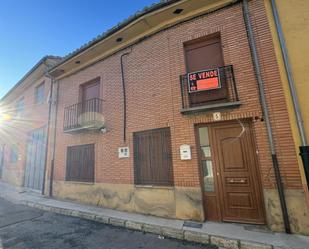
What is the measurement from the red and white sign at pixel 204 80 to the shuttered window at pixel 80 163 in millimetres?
4678

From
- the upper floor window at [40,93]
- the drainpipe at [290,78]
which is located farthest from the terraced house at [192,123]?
the upper floor window at [40,93]

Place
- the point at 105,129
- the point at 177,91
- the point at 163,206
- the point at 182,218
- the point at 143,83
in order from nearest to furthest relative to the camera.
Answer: the point at 182,218, the point at 163,206, the point at 177,91, the point at 143,83, the point at 105,129

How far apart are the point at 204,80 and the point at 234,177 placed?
8.90 feet

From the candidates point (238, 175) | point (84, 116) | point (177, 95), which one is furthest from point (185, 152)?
point (84, 116)

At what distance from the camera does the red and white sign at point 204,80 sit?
4789mm

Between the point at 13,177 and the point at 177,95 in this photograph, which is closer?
the point at 177,95

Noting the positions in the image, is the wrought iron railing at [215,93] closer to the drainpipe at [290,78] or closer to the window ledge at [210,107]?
the window ledge at [210,107]

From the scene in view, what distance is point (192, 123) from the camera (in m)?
4.96

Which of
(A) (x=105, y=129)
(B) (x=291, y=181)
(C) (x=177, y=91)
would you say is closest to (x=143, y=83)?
(C) (x=177, y=91)

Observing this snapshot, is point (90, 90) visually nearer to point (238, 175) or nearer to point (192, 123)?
point (192, 123)

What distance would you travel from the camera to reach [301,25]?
427cm

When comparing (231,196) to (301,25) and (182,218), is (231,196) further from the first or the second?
(301,25)

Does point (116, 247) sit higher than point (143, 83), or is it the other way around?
point (143, 83)

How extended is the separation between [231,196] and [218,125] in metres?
1.85
